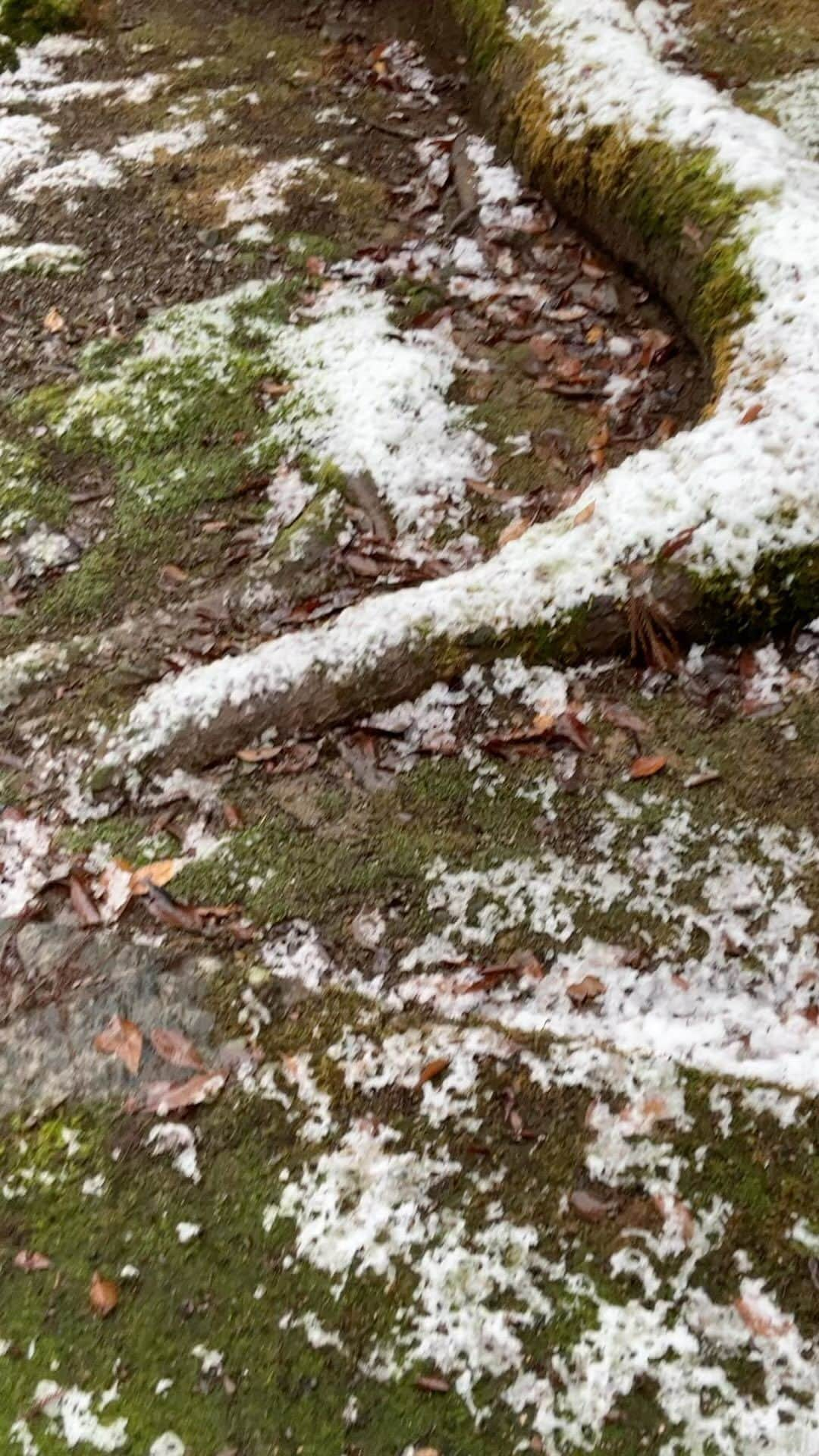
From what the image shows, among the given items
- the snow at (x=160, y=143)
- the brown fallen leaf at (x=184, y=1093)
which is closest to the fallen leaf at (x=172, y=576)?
the brown fallen leaf at (x=184, y=1093)

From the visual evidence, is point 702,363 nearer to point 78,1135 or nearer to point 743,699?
point 743,699

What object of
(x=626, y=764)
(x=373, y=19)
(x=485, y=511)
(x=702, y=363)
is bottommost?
(x=626, y=764)

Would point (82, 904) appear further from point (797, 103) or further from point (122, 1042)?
point (797, 103)

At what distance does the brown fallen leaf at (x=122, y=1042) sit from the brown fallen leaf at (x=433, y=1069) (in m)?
0.83

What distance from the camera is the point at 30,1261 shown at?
8.69ft

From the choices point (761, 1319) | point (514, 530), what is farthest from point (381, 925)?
point (514, 530)

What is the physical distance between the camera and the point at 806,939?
3.14 m

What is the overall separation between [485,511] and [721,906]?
207 centimetres

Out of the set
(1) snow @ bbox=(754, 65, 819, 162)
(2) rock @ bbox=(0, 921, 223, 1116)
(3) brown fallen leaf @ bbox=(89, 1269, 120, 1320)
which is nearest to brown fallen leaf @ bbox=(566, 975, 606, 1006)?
(2) rock @ bbox=(0, 921, 223, 1116)

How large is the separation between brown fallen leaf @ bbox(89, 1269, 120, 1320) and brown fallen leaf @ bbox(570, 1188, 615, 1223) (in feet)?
3.90

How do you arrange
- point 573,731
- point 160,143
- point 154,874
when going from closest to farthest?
point 154,874, point 573,731, point 160,143

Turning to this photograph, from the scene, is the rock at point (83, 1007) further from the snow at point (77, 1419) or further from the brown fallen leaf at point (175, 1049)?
the snow at point (77, 1419)

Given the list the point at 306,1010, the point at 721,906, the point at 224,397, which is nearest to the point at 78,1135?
the point at 306,1010

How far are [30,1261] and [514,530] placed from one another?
10.3 feet
